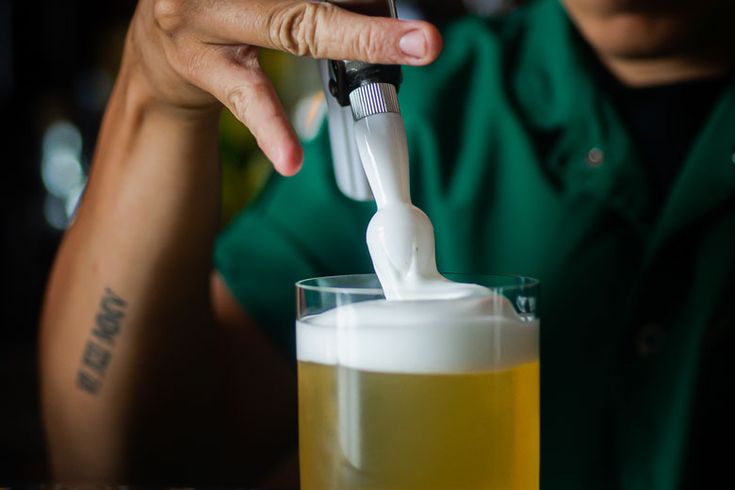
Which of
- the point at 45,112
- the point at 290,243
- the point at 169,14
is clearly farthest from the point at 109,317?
the point at 45,112

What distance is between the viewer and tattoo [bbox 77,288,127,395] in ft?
3.53

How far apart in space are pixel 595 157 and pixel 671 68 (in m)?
0.17

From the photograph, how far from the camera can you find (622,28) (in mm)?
1164

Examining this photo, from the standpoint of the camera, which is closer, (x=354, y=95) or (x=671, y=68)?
(x=354, y=95)

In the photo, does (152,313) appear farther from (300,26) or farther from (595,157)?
(595,157)

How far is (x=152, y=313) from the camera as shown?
1.08 meters

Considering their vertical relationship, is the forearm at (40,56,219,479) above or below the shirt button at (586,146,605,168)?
below

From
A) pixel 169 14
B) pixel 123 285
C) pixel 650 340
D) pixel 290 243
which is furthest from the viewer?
pixel 290 243

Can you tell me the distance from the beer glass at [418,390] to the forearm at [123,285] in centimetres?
37

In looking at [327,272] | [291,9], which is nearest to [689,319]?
[327,272]

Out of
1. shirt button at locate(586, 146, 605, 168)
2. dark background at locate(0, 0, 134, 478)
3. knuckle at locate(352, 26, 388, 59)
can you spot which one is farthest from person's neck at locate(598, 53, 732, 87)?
dark background at locate(0, 0, 134, 478)

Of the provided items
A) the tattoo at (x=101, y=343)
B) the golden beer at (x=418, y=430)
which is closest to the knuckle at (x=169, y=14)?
the golden beer at (x=418, y=430)

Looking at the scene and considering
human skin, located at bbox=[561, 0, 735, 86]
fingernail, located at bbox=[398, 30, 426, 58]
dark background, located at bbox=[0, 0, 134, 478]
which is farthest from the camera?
dark background, located at bbox=[0, 0, 134, 478]

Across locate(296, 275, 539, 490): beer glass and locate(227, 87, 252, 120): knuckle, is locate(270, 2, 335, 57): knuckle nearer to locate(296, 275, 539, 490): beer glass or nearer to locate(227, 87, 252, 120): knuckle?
locate(227, 87, 252, 120): knuckle
